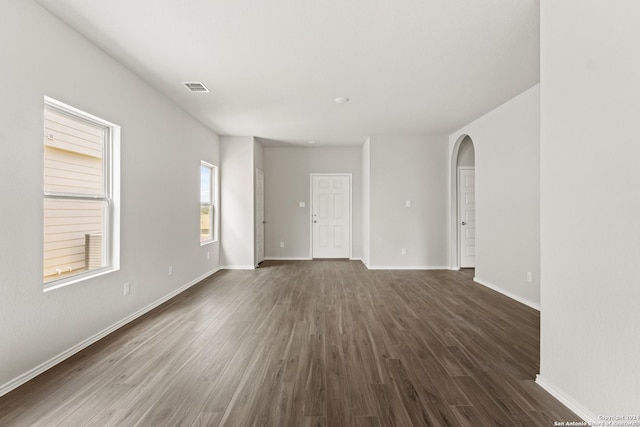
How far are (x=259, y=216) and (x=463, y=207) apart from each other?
429 cm

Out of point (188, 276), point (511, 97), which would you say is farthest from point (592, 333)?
point (188, 276)

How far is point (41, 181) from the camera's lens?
7.12ft

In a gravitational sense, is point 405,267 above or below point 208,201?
below

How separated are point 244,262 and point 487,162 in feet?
15.6

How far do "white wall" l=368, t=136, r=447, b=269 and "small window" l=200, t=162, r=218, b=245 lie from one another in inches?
124

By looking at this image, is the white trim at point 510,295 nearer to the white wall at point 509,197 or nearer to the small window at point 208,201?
the white wall at point 509,197

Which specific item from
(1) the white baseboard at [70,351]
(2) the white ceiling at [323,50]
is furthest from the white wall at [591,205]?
(1) the white baseboard at [70,351]

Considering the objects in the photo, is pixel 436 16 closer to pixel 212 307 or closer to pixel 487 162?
pixel 487 162

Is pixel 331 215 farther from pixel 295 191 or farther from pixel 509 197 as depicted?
pixel 509 197

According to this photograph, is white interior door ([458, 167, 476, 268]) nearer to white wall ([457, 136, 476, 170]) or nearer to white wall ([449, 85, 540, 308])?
white wall ([457, 136, 476, 170])

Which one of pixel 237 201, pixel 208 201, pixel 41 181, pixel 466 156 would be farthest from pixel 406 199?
pixel 41 181

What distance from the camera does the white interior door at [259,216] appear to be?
6363 mm

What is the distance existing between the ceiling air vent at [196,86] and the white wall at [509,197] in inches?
158

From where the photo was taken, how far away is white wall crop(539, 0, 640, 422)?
1442 mm
